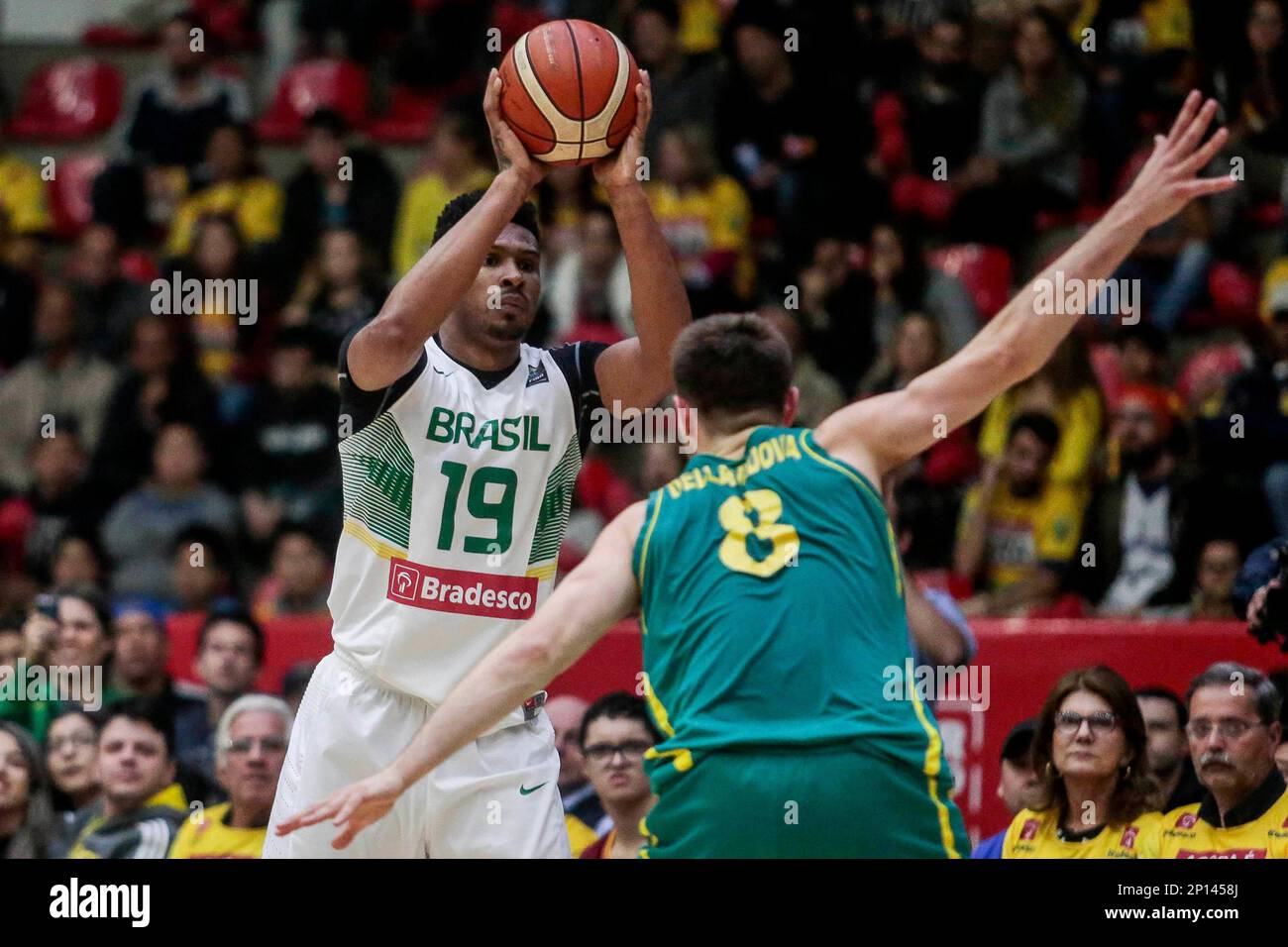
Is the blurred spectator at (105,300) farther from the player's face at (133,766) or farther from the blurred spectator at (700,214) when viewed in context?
the player's face at (133,766)

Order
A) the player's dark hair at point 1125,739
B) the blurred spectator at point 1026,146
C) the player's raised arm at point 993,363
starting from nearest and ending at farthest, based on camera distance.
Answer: the player's raised arm at point 993,363
the player's dark hair at point 1125,739
the blurred spectator at point 1026,146

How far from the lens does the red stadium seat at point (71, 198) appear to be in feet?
52.3

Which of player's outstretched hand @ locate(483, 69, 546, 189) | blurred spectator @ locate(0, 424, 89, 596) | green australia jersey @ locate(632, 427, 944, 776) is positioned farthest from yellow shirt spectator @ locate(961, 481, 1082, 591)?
blurred spectator @ locate(0, 424, 89, 596)

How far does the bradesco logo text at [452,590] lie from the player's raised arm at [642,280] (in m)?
0.81

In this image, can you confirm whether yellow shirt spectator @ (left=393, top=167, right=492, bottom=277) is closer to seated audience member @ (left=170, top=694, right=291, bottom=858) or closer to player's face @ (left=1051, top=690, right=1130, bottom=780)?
seated audience member @ (left=170, top=694, right=291, bottom=858)

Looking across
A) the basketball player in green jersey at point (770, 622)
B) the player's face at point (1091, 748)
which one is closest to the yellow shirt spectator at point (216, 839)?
the player's face at point (1091, 748)

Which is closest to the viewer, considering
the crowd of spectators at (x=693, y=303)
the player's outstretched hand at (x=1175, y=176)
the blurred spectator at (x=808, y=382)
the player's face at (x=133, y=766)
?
the player's outstretched hand at (x=1175, y=176)

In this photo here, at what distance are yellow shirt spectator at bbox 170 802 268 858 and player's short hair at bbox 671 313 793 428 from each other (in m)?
3.96

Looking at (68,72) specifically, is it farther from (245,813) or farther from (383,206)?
(245,813)

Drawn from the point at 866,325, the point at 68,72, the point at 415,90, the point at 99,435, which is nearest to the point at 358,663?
the point at 866,325

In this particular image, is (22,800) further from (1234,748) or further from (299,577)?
(1234,748)

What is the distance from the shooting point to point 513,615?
609cm

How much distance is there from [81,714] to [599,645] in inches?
98.2

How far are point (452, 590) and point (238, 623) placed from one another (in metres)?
3.73
